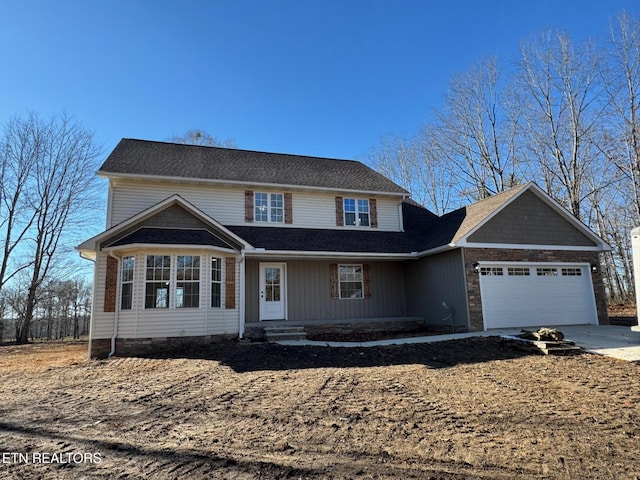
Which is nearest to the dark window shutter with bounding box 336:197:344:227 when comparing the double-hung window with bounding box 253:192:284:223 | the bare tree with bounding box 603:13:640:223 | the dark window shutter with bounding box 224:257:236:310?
the double-hung window with bounding box 253:192:284:223

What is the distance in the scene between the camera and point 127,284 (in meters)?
10.1

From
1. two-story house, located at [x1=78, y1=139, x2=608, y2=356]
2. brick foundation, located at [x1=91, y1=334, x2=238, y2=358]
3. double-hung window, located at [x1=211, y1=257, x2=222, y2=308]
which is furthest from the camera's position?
double-hung window, located at [x1=211, y1=257, x2=222, y2=308]

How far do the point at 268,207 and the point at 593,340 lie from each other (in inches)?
416

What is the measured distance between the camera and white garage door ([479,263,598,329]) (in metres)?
11.9

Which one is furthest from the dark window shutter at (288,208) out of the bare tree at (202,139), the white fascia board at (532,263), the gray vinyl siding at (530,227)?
the bare tree at (202,139)

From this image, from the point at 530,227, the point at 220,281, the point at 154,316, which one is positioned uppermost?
the point at 530,227

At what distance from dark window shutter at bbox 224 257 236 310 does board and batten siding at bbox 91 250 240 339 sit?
49cm

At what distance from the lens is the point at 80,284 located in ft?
110

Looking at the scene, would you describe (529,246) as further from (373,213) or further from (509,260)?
(373,213)

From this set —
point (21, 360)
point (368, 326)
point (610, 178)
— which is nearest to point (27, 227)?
point (21, 360)

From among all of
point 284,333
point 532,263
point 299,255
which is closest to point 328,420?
point 284,333

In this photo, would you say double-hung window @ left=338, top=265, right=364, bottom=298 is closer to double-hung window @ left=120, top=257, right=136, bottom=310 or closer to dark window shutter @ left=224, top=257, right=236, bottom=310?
dark window shutter @ left=224, top=257, right=236, bottom=310

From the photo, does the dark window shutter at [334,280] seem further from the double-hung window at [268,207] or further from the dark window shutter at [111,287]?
the dark window shutter at [111,287]

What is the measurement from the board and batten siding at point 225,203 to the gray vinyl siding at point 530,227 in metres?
3.84
